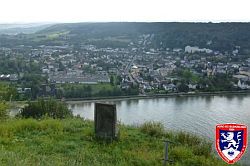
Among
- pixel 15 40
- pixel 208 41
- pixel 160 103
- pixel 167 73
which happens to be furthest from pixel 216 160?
pixel 15 40

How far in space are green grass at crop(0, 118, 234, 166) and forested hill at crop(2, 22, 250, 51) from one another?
35072mm

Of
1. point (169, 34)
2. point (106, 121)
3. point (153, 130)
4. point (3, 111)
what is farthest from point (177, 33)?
point (106, 121)

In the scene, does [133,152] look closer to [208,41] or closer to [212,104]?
[212,104]

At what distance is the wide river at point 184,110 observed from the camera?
12273 mm

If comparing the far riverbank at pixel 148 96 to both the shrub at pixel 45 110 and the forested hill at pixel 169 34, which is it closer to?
the shrub at pixel 45 110

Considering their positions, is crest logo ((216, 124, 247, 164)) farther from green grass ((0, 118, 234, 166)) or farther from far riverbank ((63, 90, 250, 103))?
far riverbank ((63, 90, 250, 103))

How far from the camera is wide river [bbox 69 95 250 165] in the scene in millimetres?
12273

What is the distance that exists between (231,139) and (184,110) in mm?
12932

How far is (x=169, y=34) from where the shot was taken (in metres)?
46.4

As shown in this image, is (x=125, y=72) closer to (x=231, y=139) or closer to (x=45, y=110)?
(x=45, y=110)

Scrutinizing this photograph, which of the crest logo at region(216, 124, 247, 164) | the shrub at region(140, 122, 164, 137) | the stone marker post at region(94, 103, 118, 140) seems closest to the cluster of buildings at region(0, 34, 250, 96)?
the shrub at region(140, 122, 164, 137)

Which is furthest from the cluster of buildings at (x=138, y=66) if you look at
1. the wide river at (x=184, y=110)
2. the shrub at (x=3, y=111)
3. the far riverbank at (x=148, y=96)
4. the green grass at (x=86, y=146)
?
the green grass at (x=86, y=146)

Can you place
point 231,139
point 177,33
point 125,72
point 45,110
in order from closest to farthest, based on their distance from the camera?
point 231,139 < point 45,110 < point 125,72 < point 177,33

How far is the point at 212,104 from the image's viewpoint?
679 inches
